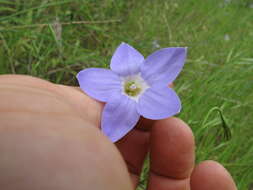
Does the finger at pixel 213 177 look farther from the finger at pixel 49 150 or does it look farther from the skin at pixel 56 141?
the finger at pixel 49 150

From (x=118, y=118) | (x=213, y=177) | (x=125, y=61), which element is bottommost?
(x=213, y=177)

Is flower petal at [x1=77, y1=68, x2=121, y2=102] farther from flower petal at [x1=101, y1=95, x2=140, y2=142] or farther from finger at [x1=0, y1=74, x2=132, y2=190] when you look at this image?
finger at [x1=0, y1=74, x2=132, y2=190]

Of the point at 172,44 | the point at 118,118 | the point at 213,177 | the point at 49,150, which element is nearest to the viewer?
the point at 49,150

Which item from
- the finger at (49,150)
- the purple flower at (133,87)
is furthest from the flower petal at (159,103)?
the finger at (49,150)

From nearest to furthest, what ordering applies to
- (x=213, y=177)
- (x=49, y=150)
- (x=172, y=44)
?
(x=49, y=150)
(x=213, y=177)
(x=172, y=44)

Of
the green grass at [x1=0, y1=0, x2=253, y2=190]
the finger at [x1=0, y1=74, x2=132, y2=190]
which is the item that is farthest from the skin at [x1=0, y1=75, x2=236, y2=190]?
the green grass at [x1=0, y1=0, x2=253, y2=190]

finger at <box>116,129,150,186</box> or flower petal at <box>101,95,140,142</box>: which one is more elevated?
flower petal at <box>101,95,140,142</box>

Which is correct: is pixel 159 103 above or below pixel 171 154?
above

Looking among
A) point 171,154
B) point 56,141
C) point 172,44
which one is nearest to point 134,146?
point 171,154

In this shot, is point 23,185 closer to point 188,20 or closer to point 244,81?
point 244,81

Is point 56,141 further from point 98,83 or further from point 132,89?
point 132,89
